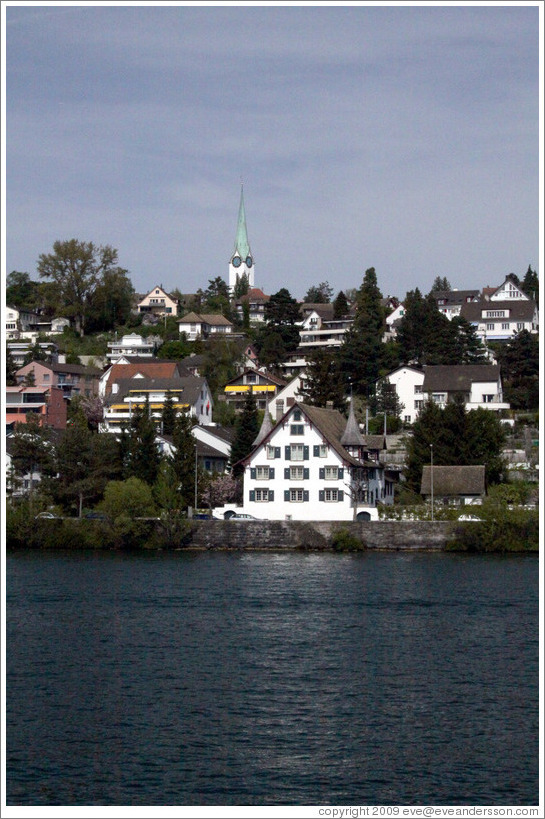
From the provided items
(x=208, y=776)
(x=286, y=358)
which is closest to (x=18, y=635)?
(x=208, y=776)

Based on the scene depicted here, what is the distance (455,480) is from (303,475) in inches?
378

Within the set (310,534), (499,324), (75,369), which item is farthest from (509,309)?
(310,534)

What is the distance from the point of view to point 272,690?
28.6m

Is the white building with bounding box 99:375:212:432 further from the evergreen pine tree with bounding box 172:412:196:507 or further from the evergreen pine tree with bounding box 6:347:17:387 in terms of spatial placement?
the evergreen pine tree with bounding box 172:412:196:507

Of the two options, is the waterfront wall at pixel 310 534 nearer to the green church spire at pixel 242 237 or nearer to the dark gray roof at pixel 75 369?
the dark gray roof at pixel 75 369

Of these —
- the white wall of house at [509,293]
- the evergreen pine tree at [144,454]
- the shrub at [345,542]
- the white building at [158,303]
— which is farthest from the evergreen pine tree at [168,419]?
the white building at [158,303]

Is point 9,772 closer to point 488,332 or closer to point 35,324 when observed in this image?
point 488,332

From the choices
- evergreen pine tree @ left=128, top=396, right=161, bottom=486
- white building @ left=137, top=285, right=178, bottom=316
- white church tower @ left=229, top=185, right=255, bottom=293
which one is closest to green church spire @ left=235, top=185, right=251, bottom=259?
white church tower @ left=229, top=185, right=255, bottom=293

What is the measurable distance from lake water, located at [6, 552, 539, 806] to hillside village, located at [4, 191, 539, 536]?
781 inches

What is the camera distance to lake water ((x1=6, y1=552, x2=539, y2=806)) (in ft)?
70.0

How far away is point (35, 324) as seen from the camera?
140 meters

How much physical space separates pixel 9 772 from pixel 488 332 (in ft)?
357

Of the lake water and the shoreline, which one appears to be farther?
the shoreline

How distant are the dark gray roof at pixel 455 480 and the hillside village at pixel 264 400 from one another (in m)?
0.10
